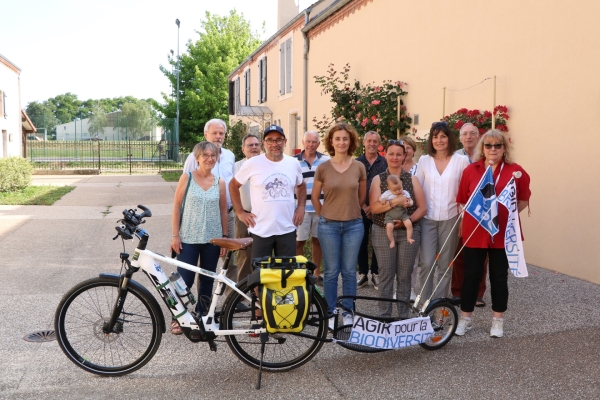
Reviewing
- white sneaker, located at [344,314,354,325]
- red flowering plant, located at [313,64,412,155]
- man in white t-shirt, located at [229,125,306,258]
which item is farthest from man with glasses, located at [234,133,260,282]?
red flowering plant, located at [313,64,412,155]

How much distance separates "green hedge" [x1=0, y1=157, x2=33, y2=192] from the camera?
1709 cm

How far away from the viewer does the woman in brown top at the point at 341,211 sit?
15.5ft

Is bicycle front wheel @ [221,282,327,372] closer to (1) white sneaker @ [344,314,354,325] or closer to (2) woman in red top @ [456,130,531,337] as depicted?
(1) white sneaker @ [344,314,354,325]

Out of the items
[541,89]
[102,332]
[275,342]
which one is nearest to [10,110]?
[541,89]

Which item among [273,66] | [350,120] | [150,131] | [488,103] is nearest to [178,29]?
[150,131]

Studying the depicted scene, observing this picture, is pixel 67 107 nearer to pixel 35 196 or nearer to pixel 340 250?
pixel 35 196

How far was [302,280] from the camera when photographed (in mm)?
3820

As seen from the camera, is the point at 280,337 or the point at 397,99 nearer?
the point at 280,337

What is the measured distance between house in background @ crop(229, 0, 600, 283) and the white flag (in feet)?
7.57

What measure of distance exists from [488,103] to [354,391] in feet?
17.5

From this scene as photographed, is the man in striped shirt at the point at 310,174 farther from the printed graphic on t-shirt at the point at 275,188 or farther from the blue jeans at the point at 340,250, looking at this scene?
the printed graphic on t-shirt at the point at 275,188

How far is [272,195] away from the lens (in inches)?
181

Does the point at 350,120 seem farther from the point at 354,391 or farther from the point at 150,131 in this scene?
the point at 150,131

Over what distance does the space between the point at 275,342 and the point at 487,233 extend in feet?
6.00
